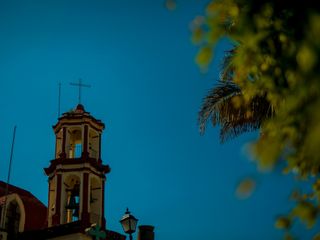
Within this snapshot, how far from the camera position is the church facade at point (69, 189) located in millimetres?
27094

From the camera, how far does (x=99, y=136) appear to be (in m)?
31.5

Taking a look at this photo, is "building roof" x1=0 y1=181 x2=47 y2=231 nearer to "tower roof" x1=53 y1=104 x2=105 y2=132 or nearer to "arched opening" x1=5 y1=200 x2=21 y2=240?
"arched opening" x1=5 y1=200 x2=21 y2=240

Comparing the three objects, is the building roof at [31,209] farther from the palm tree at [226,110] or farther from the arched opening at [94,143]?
the palm tree at [226,110]

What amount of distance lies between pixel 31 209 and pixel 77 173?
10.1ft

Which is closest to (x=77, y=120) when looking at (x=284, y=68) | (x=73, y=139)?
(x=73, y=139)

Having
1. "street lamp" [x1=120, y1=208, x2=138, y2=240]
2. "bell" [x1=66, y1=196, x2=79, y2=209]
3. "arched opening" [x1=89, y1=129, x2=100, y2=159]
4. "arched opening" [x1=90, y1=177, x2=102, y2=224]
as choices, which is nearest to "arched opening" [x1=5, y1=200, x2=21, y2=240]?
"bell" [x1=66, y1=196, x2=79, y2=209]

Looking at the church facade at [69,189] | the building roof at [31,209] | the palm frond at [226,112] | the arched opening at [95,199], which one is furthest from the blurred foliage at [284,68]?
the building roof at [31,209]

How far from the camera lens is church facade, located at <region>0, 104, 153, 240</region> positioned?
27094mm

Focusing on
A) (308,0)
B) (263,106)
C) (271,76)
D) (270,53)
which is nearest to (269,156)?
(308,0)

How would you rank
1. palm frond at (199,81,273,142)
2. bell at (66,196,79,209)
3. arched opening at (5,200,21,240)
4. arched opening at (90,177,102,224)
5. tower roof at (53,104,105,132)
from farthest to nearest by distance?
tower roof at (53,104,105,132) → arched opening at (90,177,102,224) → bell at (66,196,79,209) → arched opening at (5,200,21,240) → palm frond at (199,81,273,142)

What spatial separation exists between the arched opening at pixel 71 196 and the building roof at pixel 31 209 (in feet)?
5.63

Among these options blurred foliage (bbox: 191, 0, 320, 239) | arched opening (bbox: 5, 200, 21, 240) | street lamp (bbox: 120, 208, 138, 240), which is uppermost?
arched opening (bbox: 5, 200, 21, 240)

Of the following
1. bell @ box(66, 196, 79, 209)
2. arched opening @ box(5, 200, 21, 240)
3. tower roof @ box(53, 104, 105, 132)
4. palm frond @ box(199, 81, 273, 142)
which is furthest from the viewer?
tower roof @ box(53, 104, 105, 132)

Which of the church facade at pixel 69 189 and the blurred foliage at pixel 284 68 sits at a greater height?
the church facade at pixel 69 189
